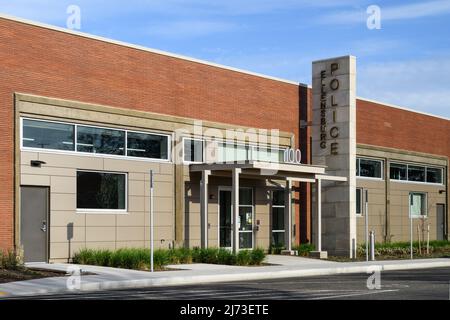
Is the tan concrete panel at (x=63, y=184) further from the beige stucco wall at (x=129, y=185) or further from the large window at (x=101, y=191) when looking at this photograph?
the large window at (x=101, y=191)

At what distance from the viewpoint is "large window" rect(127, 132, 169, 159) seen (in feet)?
88.7

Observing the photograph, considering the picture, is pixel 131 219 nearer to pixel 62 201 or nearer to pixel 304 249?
pixel 62 201

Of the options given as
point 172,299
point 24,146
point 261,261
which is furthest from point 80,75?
point 172,299

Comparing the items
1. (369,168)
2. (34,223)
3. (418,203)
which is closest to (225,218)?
(34,223)

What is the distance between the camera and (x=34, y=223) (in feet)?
78.3

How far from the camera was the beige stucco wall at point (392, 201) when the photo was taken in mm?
38594

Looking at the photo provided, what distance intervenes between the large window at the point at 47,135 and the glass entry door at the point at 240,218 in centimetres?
723

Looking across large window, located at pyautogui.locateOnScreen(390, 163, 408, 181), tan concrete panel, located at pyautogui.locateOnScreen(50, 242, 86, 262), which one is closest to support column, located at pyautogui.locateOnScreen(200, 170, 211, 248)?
tan concrete panel, located at pyautogui.locateOnScreen(50, 242, 86, 262)

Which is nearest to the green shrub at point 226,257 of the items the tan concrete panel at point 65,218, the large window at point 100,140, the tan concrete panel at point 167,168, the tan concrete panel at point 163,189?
the tan concrete panel at point 163,189

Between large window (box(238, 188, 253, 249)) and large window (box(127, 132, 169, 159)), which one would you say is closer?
large window (box(127, 132, 169, 159))

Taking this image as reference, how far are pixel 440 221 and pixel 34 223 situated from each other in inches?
1110

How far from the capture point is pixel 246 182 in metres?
31.1

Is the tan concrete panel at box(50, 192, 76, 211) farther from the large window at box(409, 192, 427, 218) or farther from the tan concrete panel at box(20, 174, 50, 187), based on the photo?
the large window at box(409, 192, 427, 218)
